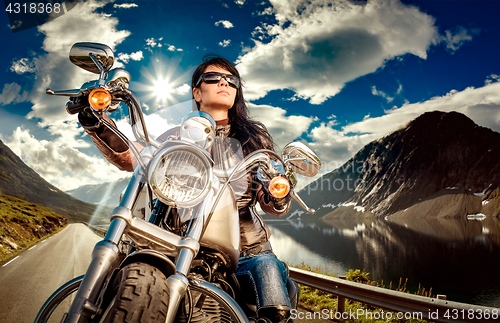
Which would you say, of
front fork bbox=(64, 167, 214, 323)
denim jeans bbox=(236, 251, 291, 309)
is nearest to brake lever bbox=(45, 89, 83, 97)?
front fork bbox=(64, 167, 214, 323)

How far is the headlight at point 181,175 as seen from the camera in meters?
1.22

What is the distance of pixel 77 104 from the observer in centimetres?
132

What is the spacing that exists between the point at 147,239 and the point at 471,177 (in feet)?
706

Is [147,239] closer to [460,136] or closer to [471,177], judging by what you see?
[471,177]

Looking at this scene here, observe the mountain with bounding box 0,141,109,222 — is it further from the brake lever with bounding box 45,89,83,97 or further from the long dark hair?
the brake lever with bounding box 45,89,83,97

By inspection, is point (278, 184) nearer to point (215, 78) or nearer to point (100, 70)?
point (100, 70)

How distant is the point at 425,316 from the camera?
3.58m

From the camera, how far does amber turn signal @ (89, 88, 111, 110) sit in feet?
4.03

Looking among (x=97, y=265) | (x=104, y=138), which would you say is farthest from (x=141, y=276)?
(x=104, y=138)

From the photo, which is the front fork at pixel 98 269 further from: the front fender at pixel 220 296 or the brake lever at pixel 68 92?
the brake lever at pixel 68 92

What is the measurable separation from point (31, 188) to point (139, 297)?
166m

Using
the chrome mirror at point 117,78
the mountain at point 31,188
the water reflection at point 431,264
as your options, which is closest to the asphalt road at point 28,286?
the chrome mirror at point 117,78

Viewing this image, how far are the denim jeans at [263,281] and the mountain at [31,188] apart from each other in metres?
124

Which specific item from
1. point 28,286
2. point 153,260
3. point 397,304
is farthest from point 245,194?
point 28,286
